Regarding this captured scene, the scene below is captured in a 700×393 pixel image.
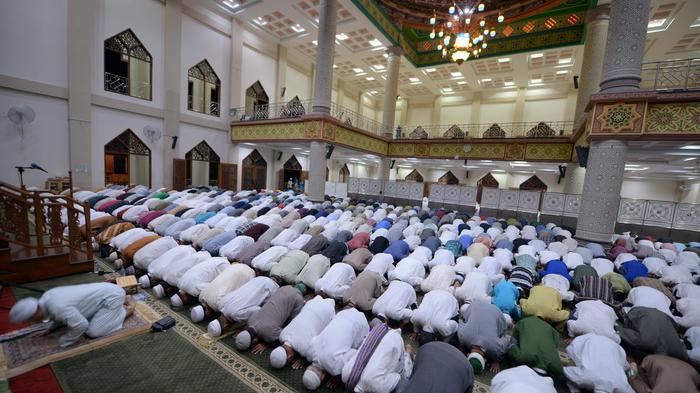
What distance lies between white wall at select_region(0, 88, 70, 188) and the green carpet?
25.9 ft

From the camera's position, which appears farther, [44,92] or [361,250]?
[44,92]

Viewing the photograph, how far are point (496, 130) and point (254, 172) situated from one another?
1057 cm

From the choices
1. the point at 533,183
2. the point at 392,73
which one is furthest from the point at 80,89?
the point at 533,183

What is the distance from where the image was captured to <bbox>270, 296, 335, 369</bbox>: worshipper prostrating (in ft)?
7.38

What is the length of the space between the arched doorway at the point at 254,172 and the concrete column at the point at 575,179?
11808 mm

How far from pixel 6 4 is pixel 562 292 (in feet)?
40.4

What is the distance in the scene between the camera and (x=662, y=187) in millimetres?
13141

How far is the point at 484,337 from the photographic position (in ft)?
8.12

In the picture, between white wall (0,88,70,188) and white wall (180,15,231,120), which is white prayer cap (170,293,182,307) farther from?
white wall (180,15,231,120)

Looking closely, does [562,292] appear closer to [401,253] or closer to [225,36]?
[401,253]

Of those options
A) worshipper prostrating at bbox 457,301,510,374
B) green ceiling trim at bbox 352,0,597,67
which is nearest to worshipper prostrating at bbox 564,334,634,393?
worshipper prostrating at bbox 457,301,510,374

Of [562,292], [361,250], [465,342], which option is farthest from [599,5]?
[465,342]

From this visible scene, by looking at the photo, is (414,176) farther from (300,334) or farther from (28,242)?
(28,242)

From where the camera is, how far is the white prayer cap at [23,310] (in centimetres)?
190
